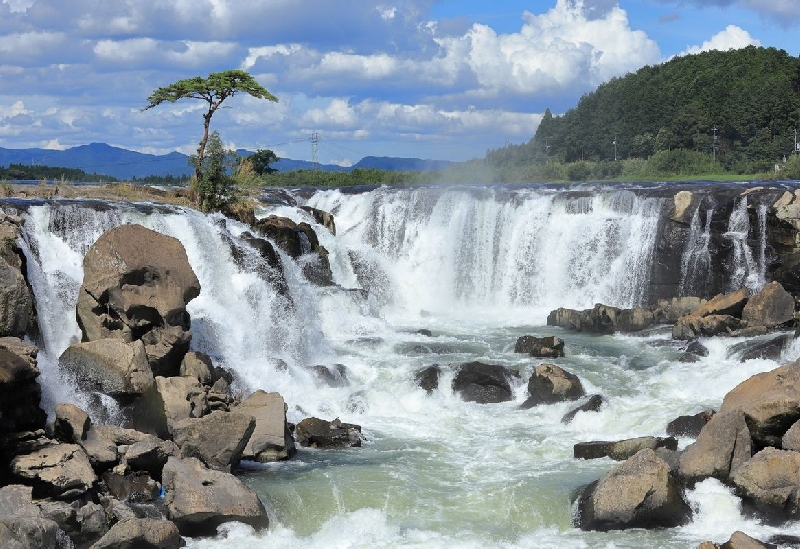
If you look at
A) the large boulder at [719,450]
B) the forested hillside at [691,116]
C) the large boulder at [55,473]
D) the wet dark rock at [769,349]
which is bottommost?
the large boulder at [55,473]

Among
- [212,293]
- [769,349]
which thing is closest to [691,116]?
[769,349]

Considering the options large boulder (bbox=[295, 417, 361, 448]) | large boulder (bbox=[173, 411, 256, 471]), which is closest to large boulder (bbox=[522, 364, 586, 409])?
large boulder (bbox=[295, 417, 361, 448])

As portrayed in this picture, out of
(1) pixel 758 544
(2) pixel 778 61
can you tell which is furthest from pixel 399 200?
(2) pixel 778 61

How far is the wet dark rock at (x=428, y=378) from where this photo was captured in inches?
945

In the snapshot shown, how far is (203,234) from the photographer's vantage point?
2908 centimetres

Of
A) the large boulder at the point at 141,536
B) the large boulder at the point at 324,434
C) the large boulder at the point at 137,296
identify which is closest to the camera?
the large boulder at the point at 141,536

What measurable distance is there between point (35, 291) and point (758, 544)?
16605 mm

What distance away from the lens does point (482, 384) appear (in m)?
23.9

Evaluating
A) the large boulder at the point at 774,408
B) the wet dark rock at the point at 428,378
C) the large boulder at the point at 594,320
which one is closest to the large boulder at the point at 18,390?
the wet dark rock at the point at 428,378

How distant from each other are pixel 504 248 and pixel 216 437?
842 inches

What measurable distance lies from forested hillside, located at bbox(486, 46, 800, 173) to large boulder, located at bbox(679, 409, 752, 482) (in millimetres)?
65247

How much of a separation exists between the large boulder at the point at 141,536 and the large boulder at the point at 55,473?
68.0 inches

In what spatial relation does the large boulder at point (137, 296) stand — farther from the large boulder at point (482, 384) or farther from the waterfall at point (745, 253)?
the waterfall at point (745, 253)

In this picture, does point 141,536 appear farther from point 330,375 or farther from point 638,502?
point 330,375
